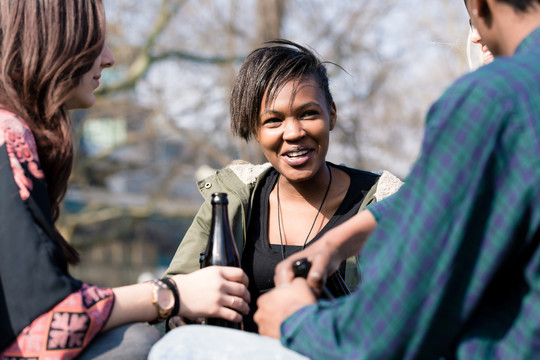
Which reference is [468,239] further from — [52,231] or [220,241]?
[220,241]

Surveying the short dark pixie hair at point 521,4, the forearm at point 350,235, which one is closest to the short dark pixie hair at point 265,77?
the forearm at point 350,235

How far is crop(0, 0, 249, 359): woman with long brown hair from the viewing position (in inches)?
70.2

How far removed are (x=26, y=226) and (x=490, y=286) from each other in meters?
1.27

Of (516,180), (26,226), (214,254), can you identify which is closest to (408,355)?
(516,180)

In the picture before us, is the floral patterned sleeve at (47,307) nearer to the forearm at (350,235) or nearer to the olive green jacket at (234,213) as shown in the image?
the forearm at (350,235)

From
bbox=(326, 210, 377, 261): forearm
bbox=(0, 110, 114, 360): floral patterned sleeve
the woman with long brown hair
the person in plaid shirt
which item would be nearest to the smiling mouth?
bbox=(326, 210, 377, 261): forearm

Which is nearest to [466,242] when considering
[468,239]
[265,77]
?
[468,239]

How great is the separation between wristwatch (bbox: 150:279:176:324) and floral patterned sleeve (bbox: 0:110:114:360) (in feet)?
0.50

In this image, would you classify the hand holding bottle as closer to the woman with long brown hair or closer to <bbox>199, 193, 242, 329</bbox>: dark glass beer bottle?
the woman with long brown hair

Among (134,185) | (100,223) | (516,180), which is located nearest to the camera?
(516,180)

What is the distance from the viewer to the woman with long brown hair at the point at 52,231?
1783 mm

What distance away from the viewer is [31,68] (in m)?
2.06

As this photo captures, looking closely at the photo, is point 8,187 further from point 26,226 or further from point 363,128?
point 363,128

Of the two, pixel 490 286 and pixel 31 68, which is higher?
pixel 31 68
